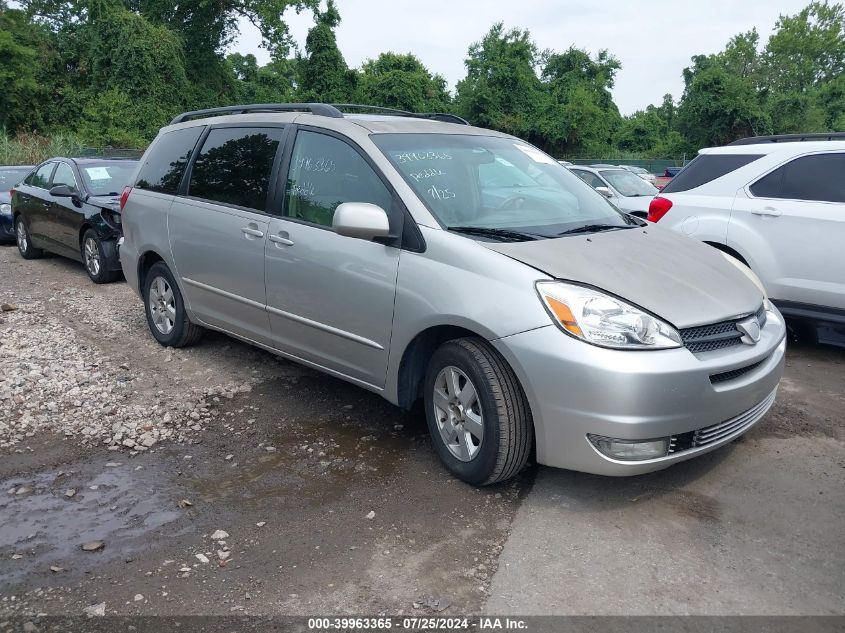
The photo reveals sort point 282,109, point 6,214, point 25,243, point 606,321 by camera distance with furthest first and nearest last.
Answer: point 6,214, point 25,243, point 282,109, point 606,321

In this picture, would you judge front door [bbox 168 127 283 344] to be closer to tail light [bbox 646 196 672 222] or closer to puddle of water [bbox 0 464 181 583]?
puddle of water [bbox 0 464 181 583]

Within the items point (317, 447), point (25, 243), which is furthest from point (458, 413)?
point (25, 243)

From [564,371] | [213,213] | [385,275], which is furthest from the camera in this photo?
[213,213]

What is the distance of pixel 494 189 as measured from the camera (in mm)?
4387

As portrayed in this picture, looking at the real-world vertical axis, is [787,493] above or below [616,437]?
below

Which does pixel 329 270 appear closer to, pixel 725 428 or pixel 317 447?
pixel 317 447

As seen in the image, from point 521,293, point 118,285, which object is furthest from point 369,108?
point 118,285

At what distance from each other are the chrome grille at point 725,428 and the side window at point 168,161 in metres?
4.25

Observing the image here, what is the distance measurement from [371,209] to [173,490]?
1.79 m

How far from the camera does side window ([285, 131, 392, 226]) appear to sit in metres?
4.25

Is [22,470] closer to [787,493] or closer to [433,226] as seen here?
[433,226]

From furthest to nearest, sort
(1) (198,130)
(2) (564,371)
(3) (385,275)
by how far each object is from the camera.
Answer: (1) (198,130), (3) (385,275), (2) (564,371)

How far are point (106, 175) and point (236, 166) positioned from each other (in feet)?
17.6

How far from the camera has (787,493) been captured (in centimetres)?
368
